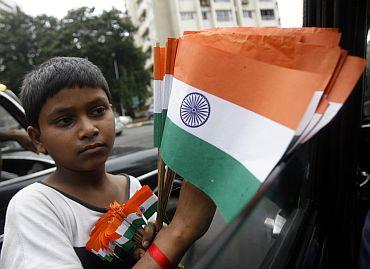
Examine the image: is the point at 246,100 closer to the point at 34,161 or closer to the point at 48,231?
the point at 48,231

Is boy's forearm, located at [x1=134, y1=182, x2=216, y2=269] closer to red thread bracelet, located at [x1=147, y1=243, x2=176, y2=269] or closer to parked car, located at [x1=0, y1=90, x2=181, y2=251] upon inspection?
red thread bracelet, located at [x1=147, y1=243, x2=176, y2=269]

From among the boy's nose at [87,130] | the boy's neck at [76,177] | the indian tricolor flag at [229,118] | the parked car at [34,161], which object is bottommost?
the parked car at [34,161]

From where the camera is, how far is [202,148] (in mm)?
660

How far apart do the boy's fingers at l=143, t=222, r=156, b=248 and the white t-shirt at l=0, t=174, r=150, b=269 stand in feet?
0.56

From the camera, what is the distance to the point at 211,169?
2.14 feet

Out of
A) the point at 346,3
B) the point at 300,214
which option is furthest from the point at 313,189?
the point at 346,3

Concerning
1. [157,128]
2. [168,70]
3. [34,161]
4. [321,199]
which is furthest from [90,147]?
[34,161]

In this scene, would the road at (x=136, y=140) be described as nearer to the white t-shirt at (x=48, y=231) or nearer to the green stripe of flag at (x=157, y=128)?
the white t-shirt at (x=48, y=231)

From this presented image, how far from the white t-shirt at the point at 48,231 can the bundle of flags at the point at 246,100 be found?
0.41 meters

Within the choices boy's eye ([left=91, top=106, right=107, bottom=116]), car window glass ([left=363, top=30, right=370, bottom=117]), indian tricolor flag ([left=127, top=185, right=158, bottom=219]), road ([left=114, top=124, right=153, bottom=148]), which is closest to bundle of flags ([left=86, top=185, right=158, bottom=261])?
indian tricolor flag ([left=127, top=185, right=158, bottom=219])

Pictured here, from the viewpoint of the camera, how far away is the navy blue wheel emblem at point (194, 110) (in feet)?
2.17

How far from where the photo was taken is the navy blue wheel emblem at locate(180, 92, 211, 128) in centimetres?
66

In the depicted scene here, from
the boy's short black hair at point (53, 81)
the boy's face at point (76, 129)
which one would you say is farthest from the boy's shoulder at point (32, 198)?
the boy's short black hair at point (53, 81)

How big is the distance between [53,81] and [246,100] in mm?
663
